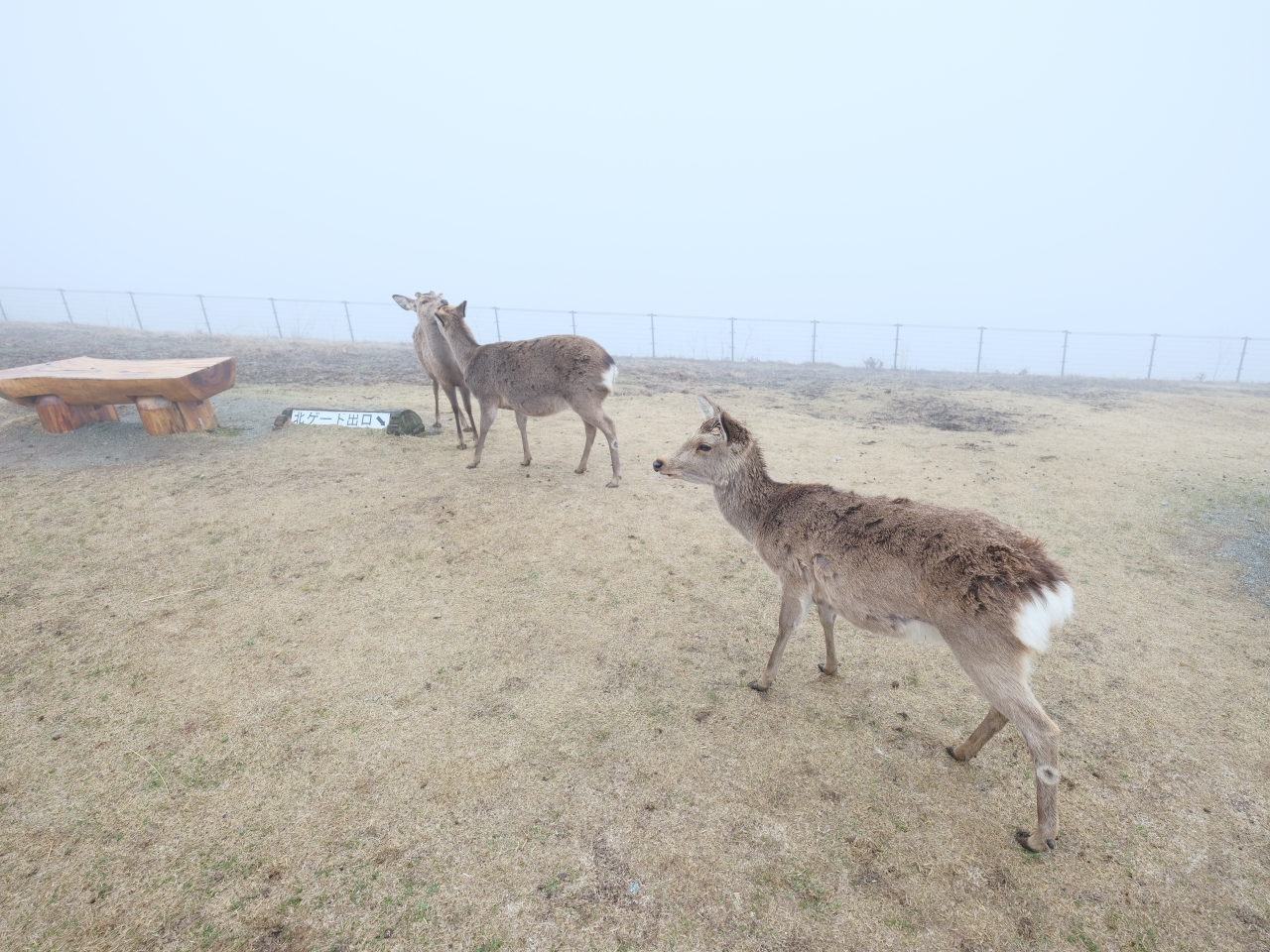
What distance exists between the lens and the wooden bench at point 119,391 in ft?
22.3

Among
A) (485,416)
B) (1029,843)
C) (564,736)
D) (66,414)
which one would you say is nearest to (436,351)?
(485,416)

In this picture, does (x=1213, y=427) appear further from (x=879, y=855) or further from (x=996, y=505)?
(x=879, y=855)

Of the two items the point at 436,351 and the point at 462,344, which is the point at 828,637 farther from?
the point at 436,351

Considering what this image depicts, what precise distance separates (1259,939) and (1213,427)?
11.3 m

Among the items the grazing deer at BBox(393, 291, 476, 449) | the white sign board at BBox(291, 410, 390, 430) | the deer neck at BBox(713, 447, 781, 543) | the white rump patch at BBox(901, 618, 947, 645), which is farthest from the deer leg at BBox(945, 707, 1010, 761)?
the white sign board at BBox(291, 410, 390, 430)

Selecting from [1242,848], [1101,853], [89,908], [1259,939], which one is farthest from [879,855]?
[89,908]

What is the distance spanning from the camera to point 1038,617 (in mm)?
2158

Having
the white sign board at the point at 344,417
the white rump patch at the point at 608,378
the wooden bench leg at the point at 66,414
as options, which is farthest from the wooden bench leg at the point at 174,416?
the white rump patch at the point at 608,378

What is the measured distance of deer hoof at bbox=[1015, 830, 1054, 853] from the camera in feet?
7.57

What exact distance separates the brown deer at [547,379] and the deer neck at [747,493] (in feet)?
9.24

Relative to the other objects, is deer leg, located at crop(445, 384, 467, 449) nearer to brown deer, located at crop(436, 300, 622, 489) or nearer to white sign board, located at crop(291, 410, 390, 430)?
brown deer, located at crop(436, 300, 622, 489)

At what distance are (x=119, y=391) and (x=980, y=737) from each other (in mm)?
9668

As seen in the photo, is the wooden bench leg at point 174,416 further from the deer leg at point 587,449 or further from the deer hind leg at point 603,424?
the deer hind leg at point 603,424

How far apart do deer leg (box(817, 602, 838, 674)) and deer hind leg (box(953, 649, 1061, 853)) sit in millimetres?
987
